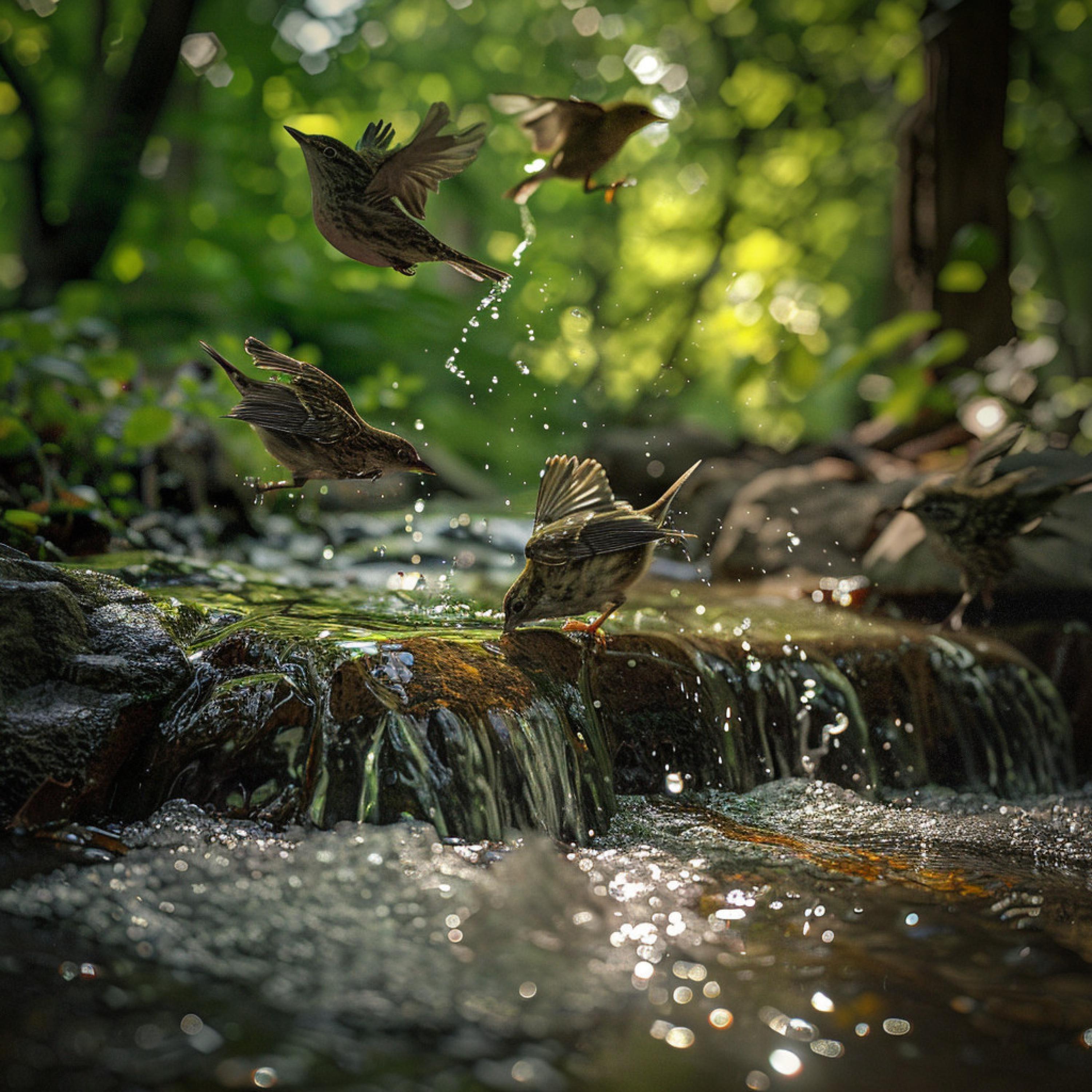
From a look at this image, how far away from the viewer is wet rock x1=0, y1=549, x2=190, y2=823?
2.32 metres

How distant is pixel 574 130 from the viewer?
2641mm

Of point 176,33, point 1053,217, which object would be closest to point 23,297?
point 176,33

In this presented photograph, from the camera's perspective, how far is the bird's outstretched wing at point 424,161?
2094 millimetres

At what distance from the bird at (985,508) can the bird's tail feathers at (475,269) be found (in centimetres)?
282

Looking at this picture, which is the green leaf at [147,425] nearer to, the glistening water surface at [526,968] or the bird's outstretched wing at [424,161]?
the glistening water surface at [526,968]

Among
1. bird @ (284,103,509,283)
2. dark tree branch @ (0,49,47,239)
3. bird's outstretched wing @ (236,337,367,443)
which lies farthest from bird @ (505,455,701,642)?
dark tree branch @ (0,49,47,239)

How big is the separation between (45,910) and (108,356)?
10.2 ft

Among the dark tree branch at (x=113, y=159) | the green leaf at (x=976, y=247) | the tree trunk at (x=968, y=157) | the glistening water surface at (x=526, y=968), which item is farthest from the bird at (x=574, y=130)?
the tree trunk at (x=968, y=157)

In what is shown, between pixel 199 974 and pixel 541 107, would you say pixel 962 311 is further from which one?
pixel 199 974

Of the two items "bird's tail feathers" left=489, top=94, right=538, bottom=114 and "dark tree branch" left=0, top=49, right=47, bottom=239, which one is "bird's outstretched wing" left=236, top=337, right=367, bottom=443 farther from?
"dark tree branch" left=0, top=49, right=47, bottom=239

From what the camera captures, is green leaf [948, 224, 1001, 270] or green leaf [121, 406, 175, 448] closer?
green leaf [121, 406, 175, 448]

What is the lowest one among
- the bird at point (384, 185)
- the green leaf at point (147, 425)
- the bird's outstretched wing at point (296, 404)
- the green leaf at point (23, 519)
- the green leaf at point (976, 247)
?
the green leaf at point (23, 519)

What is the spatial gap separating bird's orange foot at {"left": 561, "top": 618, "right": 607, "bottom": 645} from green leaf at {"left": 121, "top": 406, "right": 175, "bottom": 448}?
92.6 inches

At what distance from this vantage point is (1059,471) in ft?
14.7
